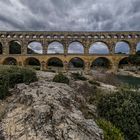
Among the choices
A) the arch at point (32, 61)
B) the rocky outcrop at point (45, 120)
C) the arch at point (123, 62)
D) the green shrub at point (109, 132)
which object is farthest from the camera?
the arch at point (32, 61)

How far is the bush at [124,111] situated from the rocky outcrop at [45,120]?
2056 millimetres

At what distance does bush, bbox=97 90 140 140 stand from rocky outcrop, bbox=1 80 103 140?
6.75ft

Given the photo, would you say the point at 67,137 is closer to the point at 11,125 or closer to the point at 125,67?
the point at 11,125

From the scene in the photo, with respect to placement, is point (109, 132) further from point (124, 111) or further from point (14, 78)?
point (14, 78)

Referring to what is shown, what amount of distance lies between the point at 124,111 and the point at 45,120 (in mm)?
4936

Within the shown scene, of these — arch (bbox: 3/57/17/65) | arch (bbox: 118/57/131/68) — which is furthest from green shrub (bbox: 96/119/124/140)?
arch (bbox: 3/57/17/65)

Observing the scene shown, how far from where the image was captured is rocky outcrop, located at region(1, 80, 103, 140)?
938 cm

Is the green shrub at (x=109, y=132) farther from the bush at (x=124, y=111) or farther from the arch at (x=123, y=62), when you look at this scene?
the arch at (x=123, y=62)

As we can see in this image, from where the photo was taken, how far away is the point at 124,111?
1308 cm

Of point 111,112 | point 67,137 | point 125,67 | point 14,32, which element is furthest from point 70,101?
point 14,32

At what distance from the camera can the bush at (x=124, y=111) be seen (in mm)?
12219

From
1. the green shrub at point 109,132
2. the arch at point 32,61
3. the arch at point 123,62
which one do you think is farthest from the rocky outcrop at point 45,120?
the arch at point 123,62

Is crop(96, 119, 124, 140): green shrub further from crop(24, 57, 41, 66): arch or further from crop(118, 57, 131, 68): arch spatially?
crop(24, 57, 41, 66): arch

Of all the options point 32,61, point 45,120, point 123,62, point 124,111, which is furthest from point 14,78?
point 32,61
